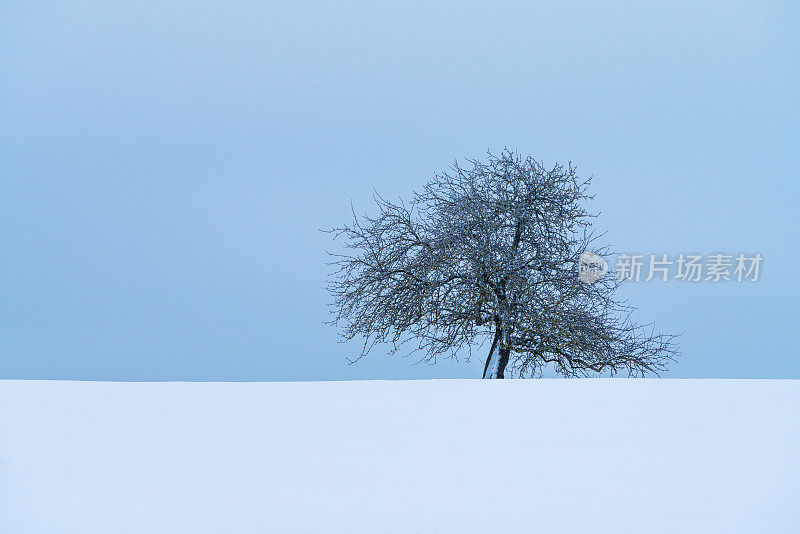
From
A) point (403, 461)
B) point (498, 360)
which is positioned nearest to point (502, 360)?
point (498, 360)

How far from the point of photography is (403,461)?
270cm

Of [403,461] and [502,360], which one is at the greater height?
[502,360]

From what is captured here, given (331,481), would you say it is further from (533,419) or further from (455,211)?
(455,211)

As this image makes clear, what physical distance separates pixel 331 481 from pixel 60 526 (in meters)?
0.82

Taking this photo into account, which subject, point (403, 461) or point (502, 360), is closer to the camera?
point (403, 461)

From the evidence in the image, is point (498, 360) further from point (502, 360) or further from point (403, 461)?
point (403, 461)

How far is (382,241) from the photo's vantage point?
387 inches

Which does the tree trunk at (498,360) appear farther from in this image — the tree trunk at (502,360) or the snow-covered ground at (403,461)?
the snow-covered ground at (403,461)

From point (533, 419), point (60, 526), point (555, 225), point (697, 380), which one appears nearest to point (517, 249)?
point (555, 225)

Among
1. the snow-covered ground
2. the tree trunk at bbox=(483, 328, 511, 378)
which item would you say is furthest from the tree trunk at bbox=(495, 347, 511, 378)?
the snow-covered ground

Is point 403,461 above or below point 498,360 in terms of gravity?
below

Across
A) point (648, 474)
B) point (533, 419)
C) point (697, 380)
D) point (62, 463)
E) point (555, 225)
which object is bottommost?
point (62, 463)

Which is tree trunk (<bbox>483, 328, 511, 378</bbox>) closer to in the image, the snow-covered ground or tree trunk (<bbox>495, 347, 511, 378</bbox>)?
tree trunk (<bbox>495, 347, 511, 378</bbox>)

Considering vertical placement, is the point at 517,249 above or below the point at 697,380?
above
